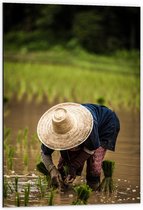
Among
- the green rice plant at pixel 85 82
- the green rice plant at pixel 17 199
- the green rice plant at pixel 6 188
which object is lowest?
the green rice plant at pixel 17 199

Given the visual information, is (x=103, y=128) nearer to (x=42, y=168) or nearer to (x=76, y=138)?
(x=76, y=138)

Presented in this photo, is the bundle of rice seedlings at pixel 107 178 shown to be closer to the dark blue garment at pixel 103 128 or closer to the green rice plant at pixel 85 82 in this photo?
the dark blue garment at pixel 103 128

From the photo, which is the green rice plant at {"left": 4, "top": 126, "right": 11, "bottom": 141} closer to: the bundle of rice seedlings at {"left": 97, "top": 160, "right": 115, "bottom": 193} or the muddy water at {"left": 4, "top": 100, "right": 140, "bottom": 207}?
the muddy water at {"left": 4, "top": 100, "right": 140, "bottom": 207}

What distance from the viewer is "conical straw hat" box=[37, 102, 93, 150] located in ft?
14.2

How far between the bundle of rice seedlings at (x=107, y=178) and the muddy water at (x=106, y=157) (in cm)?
3

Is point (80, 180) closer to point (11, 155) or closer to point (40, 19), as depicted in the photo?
point (11, 155)

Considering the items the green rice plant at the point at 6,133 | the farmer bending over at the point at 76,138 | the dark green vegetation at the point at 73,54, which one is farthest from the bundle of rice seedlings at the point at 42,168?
the dark green vegetation at the point at 73,54

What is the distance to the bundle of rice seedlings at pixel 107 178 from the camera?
14.8 feet

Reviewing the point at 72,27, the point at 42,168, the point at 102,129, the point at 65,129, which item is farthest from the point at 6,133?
the point at 72,27

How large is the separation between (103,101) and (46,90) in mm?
411

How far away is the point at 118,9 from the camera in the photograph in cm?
470

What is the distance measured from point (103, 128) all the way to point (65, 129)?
0.27 meters

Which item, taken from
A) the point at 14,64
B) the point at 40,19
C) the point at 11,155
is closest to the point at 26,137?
the point at 11,155

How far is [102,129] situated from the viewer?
4.48 meters
